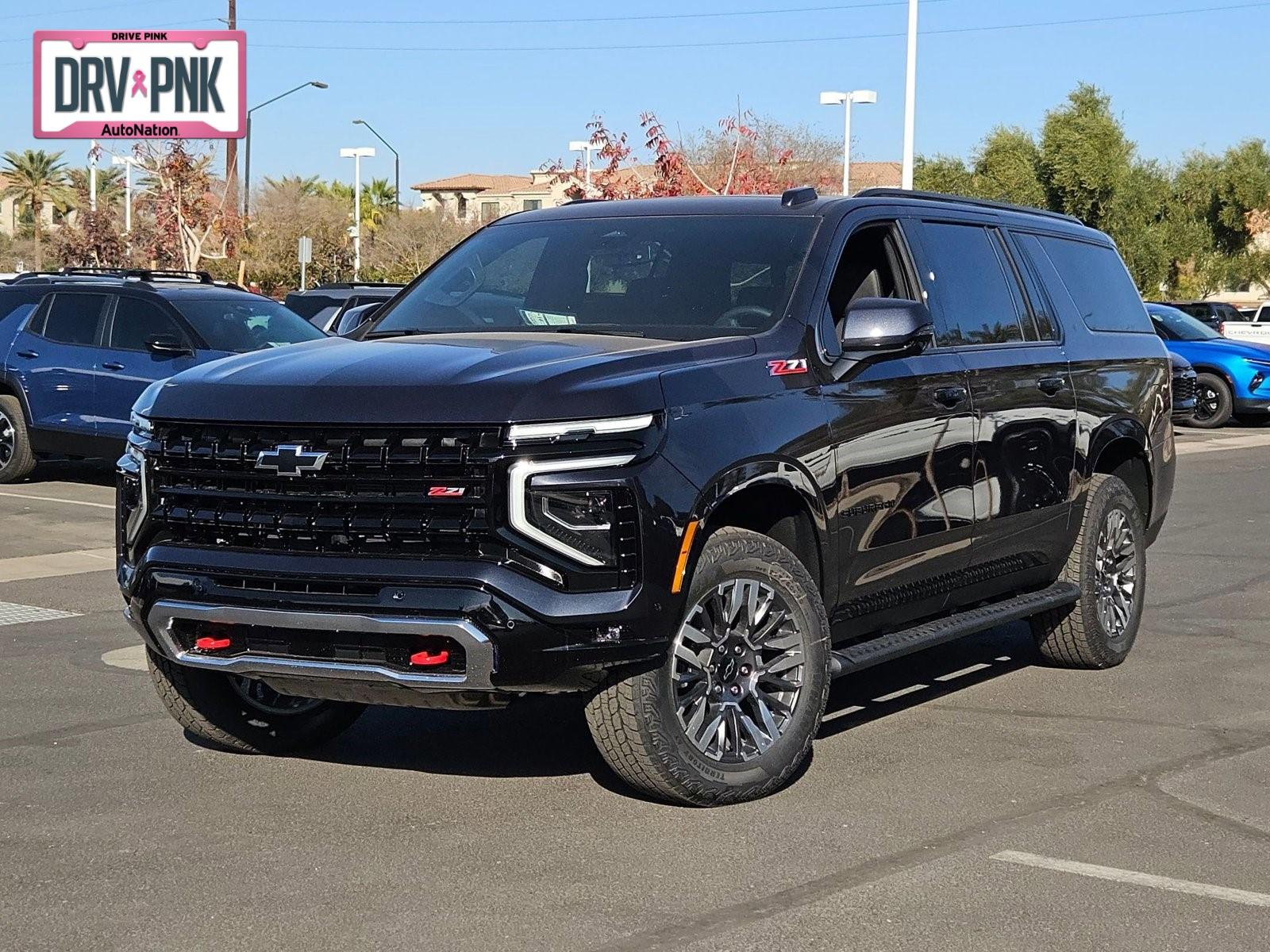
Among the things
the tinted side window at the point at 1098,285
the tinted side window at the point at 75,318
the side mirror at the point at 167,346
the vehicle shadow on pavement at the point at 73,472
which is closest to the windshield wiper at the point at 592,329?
the tinted side window at the point at 1098,285

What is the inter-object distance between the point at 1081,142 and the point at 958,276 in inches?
1806

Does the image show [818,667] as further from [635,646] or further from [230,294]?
[230,294]

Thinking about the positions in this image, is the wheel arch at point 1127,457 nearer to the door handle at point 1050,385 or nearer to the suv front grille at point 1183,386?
the door handle at point 1050,385

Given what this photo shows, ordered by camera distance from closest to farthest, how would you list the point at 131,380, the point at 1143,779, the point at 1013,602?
the point at 1143,779
the point at 1013,602
the point at 131,380

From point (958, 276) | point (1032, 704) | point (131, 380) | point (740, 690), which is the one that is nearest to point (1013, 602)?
point (1032, 704)

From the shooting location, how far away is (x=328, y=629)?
517cm

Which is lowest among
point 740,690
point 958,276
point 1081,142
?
point 740,690

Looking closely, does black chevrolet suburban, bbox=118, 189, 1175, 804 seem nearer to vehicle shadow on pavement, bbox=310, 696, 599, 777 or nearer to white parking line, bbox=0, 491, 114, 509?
vehicle shadow on pavement, bbox=310, 696, 599, 777

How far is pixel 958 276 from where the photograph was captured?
23.5 ft

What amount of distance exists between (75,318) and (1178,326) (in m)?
17.0

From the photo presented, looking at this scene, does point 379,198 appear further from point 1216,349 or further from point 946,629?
point 946,629

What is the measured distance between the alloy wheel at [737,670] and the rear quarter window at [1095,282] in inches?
113

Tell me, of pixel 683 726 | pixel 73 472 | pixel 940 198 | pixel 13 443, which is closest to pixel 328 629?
pixel 683 726

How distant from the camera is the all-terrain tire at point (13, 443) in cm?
1609
